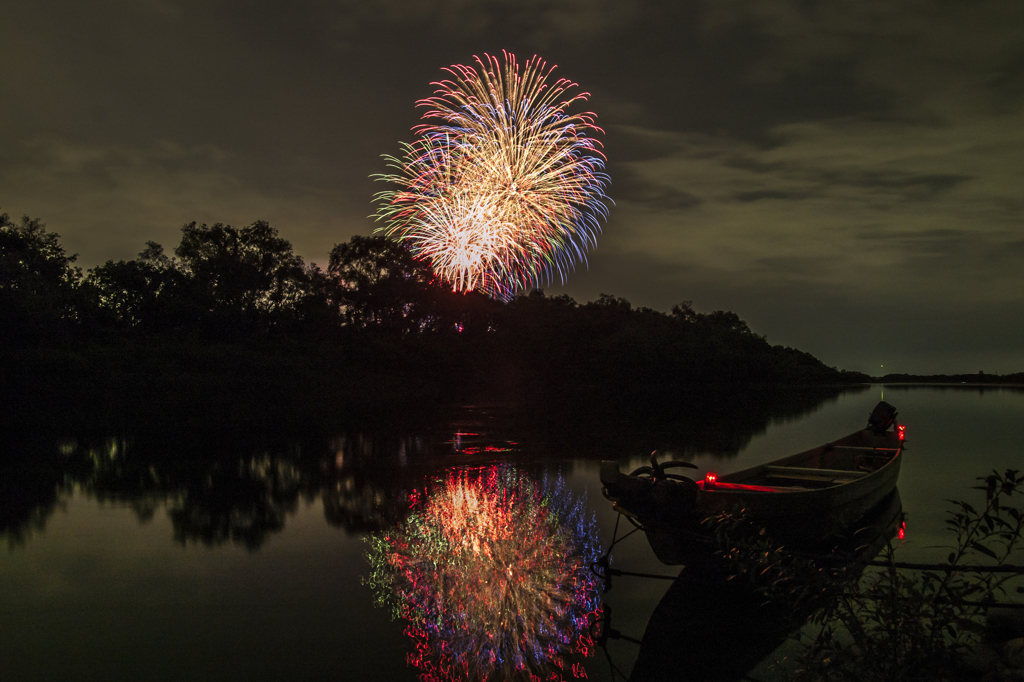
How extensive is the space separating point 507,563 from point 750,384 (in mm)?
93312

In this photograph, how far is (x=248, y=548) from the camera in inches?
361

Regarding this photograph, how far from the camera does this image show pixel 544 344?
6869cm

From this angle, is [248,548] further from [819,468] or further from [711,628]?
[819,468]

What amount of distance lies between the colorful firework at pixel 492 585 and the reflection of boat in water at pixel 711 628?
65 cm

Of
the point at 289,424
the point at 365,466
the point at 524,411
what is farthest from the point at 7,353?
the point at 524,411

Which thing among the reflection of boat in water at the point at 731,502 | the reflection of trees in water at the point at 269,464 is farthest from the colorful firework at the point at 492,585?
the reflection of trees in water at the point at 269,464

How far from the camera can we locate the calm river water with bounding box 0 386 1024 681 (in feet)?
19.2

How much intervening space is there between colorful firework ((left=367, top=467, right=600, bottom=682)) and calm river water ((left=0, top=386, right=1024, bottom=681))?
0.30 feet

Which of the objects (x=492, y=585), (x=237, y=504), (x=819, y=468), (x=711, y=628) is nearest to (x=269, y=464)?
(x=237, y=504)

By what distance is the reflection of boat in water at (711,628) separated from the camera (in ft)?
18.8

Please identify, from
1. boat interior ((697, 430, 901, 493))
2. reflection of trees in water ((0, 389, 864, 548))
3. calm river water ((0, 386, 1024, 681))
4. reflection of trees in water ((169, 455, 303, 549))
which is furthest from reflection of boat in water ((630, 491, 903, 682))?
reflection of trees in water ((169, 455, 303, 549))

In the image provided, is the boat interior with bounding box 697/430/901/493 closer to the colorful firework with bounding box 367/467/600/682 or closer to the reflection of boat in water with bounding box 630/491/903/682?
the reflection of boat in water with bounding box 630/491/903/682

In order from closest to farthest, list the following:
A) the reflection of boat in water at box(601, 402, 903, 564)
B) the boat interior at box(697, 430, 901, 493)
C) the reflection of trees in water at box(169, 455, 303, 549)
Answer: the reflection of boat in water at box(601, 402, 903, 564)
the boat interior at box(697, 430, 901, 493)
the reflection of trees in water at box(169, 455, 303, 549)

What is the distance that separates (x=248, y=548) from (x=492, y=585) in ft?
12.7
